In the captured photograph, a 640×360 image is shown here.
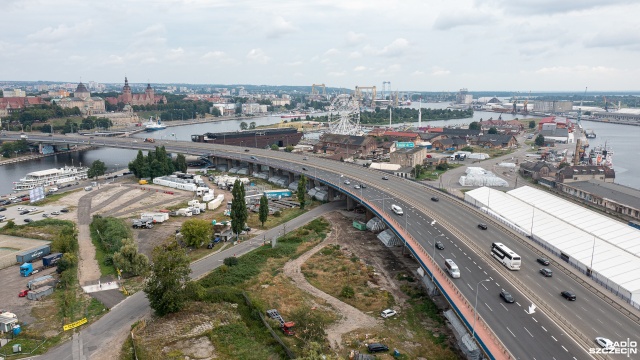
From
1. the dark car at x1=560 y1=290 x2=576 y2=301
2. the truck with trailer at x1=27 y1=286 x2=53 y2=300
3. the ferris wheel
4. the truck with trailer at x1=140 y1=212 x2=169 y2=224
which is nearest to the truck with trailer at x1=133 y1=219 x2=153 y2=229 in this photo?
the truck with trailer at x1=140 y1=212 x2=169 y2=224

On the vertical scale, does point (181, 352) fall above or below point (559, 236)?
below

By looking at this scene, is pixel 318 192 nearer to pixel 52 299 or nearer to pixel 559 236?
pixel 559 236

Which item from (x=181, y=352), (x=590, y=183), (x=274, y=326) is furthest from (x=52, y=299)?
(x=590, y=183)

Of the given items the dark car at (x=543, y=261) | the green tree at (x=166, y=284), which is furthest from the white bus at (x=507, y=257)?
the green tree at (x=166, y=284)

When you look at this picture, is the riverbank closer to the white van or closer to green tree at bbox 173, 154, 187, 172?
green tree at bbox 173, 154, 187, 172

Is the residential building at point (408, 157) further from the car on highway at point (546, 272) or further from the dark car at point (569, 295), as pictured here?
the dark car at point (569, 295)

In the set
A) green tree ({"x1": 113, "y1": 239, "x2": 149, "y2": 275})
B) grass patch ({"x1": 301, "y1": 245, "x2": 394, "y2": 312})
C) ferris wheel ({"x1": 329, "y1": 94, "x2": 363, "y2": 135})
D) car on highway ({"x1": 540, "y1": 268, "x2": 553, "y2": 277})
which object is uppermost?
ferris wheel ({"x1": 329, "y1": 94, "x2": 363, "y2": 135})
